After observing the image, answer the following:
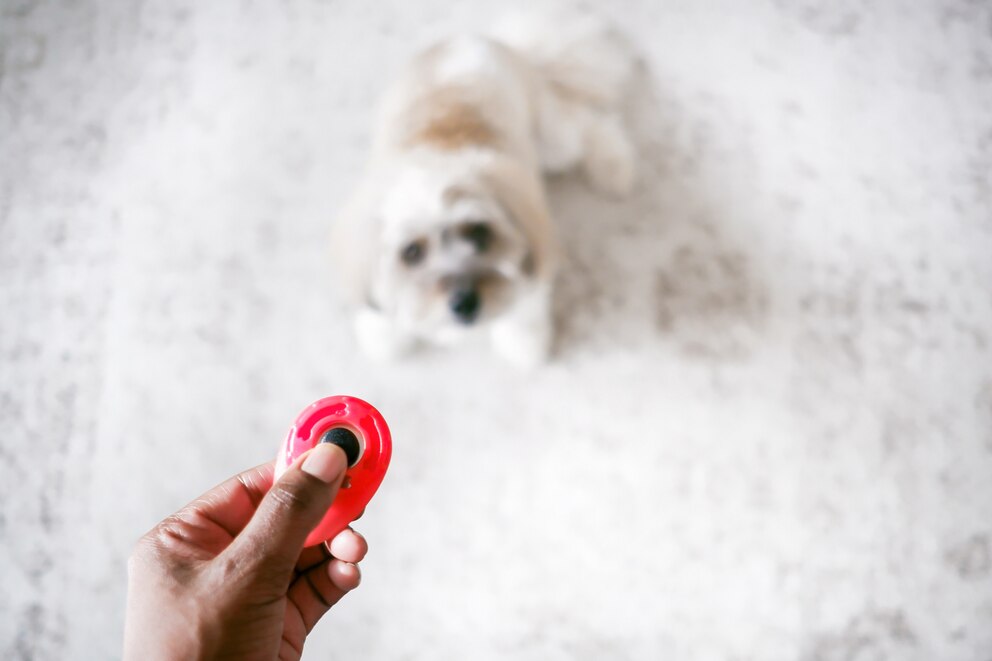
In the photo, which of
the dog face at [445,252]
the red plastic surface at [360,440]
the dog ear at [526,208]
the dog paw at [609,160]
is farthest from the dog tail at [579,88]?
the red plastic surface at [360,440]

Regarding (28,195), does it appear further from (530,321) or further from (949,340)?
(949,340)

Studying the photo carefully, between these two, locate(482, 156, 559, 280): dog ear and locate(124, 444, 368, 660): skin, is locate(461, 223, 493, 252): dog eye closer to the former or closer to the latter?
locate(482, 156, 559, 280): dog ear

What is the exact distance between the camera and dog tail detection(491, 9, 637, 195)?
130cm

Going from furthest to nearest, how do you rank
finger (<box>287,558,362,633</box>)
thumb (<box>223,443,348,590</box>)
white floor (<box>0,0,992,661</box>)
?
white floor (<box>0,0,992,661</box>) < finger (<box>287,558,362,633</box>) < thumb (<box>223,443,348,590</box>)

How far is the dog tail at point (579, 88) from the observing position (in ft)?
4.27

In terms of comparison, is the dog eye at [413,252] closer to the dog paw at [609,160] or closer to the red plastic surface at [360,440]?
the red plastic surface at [360,440]

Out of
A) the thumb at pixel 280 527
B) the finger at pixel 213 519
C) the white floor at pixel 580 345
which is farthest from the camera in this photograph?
the white floor at pixel 580 345

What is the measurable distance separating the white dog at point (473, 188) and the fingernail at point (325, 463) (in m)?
0.43

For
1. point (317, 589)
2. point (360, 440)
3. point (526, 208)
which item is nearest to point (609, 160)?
point (526, 208)

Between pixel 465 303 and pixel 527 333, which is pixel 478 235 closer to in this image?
pixel 465 303

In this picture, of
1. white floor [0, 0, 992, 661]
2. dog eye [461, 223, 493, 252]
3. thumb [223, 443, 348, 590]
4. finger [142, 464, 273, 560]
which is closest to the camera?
thumb [223, 443, 348, 590]

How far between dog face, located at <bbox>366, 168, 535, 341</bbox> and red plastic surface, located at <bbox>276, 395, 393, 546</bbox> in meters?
0.32

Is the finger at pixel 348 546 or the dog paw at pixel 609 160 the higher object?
the dog paw at pixel 609 160

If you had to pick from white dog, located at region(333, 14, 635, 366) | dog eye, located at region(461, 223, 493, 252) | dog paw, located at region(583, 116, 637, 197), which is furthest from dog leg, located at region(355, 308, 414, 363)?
dog paw, located at region(583, 116, 637, 197)
